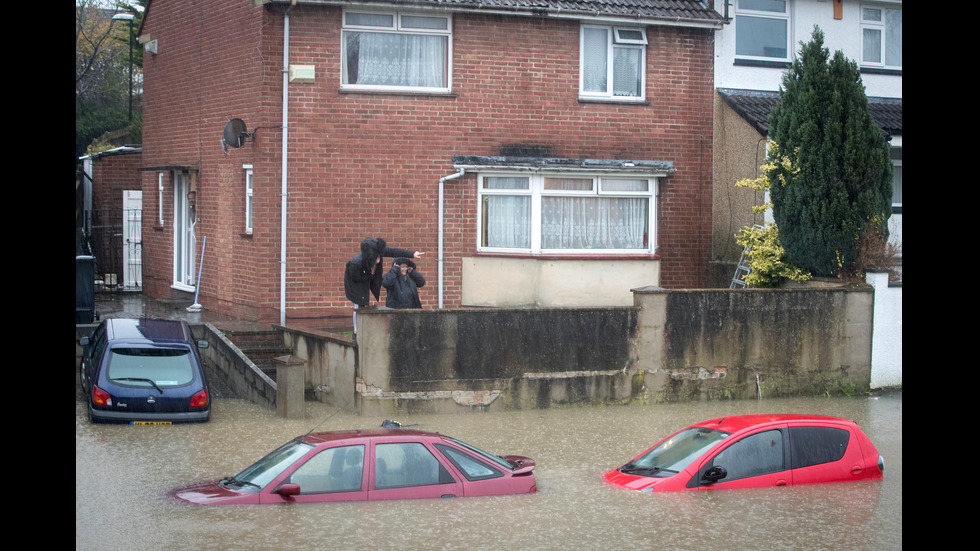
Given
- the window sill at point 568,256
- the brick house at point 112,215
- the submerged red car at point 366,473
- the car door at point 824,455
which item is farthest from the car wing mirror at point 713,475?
the brick house at point 112,215

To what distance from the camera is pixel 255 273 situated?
1755cm

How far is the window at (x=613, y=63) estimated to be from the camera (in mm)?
18391

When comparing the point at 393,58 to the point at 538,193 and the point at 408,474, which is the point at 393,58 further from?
the point at 408,474

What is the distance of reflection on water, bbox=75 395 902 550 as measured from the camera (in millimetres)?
8266

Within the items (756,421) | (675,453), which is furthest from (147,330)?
(756,421)

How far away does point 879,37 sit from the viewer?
20.3m

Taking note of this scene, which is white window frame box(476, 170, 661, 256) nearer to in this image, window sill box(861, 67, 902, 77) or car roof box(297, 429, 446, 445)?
window sill box(861, 67, 902, 77)

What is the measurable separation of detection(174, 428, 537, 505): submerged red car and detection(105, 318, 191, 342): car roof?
4796mm

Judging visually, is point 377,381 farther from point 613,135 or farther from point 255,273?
→ point 613,135

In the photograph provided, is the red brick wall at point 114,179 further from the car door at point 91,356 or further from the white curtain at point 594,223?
the white curtain at point 594,223

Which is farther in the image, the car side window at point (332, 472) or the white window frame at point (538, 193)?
the white window frame at point (538, 193)

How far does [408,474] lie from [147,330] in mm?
6622

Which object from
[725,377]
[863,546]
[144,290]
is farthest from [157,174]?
[863,546]

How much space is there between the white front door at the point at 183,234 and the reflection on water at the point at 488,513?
8.58 metres
